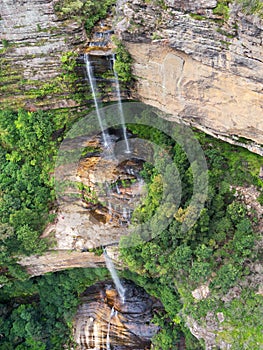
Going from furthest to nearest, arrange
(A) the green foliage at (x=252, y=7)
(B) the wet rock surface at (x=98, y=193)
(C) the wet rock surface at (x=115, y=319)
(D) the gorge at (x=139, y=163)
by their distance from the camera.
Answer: (C) the wet rock surface at (x=115, y=319), (B) the wet rock surface at (x=98, y=193), (D) the gorge at (x=139, y=163), (A) the green foliage at (x=252, y=7)

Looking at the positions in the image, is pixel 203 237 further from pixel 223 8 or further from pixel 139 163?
pixel 223 8

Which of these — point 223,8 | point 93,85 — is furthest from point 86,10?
point 223,8

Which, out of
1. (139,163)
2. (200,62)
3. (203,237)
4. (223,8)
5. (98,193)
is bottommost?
(203,237)

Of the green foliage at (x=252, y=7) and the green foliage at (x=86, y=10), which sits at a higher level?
the green foliage at (x=252, y=7)

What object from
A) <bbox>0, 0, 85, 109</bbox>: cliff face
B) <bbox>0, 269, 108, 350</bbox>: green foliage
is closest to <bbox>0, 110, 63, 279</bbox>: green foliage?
<bbox>0, 0, 85, 109</bbox>: cliff face

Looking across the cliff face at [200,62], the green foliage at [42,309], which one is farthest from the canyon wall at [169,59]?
the green foliage at [42,309]

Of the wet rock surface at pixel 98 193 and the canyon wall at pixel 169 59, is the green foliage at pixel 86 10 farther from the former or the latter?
the wet rock surface at pixel 98 193
